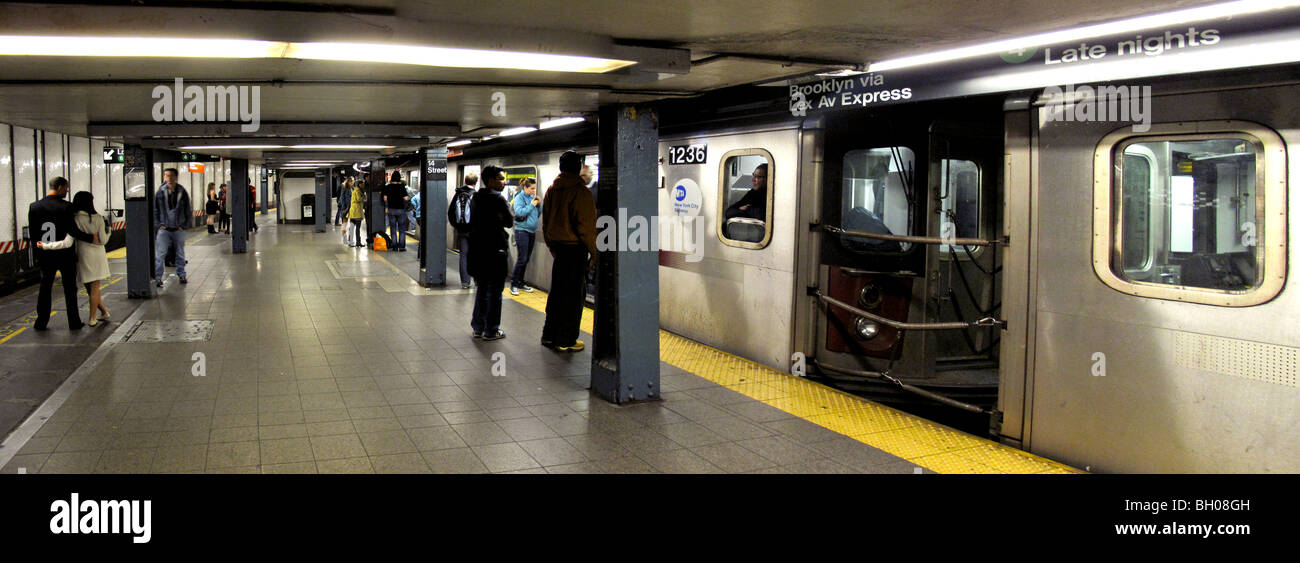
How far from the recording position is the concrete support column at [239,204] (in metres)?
19.9

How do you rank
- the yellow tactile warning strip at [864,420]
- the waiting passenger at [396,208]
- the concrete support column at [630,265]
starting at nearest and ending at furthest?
the yellow tactile warning strip at [864,420], the concrete support column at [630,265], the waiting passenger at [396,208]

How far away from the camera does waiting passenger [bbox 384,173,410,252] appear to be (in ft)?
61.3

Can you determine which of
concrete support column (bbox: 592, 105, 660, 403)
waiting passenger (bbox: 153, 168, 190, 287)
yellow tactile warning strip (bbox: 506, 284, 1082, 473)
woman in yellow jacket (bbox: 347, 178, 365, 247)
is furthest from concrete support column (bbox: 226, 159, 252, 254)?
concrete support column (bbox: 592, 105, 660, 403)

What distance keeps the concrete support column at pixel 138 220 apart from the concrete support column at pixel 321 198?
725 inches

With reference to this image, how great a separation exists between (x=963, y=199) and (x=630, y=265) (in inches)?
128

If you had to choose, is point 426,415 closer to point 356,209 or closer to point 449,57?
point 449,57

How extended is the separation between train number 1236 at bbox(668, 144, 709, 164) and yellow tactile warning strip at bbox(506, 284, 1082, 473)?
6.40ft

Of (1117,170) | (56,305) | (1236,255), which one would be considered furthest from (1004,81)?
(56,305)

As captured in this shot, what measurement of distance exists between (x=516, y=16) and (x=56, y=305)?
10219mm

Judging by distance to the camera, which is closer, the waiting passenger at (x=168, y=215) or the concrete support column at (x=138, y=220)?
the concrete support column at (x=138, y=220)

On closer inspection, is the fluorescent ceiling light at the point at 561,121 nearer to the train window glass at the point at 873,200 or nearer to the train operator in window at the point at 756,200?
the train operator in window at the point at 756,200

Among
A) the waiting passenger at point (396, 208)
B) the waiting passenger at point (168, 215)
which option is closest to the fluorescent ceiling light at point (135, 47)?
the waiting passenger at point (168, 215)

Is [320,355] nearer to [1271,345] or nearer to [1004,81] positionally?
[1004,81]

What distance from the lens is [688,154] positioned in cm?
884
